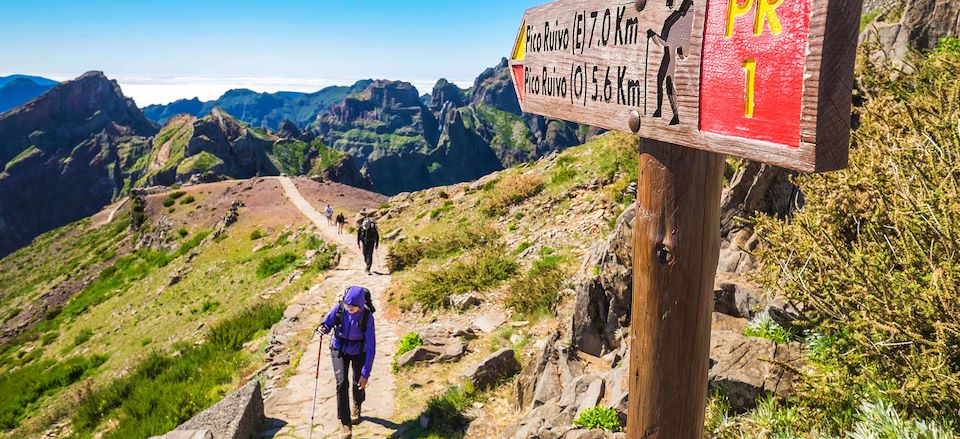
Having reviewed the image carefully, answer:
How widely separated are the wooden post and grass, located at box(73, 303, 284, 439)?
8.47 m

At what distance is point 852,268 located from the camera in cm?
403

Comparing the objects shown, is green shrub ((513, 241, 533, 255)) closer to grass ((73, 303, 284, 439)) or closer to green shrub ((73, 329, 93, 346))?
grass ((73, 303, 284, 439))

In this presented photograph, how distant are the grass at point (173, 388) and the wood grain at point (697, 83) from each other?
28.6ft

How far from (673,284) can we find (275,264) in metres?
24.2

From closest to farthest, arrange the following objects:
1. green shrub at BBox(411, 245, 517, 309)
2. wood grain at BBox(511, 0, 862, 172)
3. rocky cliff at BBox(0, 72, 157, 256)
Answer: wood grain at BBox(511, 0, 862, 172), green shrub at BBox(411, 245, 517, 309), rocky cliff at BBox(0, 72, 157, 256)

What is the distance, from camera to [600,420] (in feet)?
16.8

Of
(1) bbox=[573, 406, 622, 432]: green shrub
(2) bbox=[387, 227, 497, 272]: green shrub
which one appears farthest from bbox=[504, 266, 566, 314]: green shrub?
(2) bbox=[387, 227, 497, 272]: green shrub

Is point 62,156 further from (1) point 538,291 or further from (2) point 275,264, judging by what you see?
(1) point 538,291

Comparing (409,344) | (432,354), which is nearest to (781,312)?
(432,354)

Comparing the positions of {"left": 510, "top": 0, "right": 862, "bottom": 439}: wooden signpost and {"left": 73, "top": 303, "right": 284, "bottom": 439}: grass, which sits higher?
{"left": 510, "top": 0, "right": 862, "bottom": 439}: wooden signpost

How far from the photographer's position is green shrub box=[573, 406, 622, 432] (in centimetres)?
507

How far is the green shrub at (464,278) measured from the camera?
12.4 meters

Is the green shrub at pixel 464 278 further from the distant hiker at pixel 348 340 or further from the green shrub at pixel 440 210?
the green shrub at pixel 440 210

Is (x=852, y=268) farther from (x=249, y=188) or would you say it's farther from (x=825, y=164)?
(x=249, y=188)
